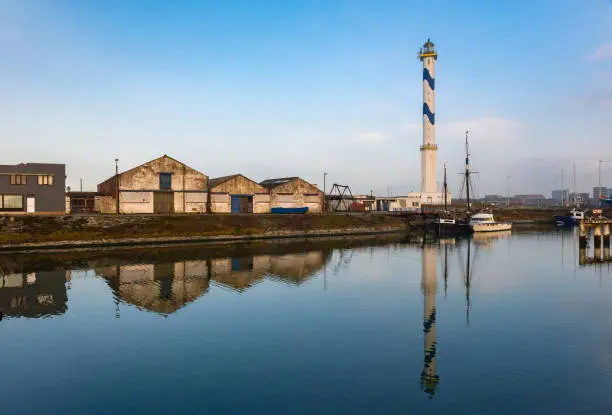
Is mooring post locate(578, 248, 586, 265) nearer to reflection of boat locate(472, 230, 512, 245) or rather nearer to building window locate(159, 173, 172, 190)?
reflection of boat locate(472, 230, 512, 245)

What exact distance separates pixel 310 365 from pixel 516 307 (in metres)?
17.7

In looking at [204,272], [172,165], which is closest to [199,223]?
[172,165]

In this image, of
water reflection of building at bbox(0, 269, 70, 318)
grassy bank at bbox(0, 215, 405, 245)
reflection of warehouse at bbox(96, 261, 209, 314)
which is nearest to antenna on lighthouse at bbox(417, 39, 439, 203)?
grassy bank at bbox(0, 215, 405, 245)

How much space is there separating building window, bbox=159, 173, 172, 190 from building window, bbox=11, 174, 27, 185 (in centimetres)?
2119

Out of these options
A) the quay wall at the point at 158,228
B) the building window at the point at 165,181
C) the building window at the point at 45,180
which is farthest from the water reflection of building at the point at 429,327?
the building window at the point at 45,180

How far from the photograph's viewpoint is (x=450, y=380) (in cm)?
1684

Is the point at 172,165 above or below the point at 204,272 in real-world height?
above

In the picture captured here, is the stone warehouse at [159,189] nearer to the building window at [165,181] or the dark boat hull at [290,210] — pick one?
the building window at [165,181]

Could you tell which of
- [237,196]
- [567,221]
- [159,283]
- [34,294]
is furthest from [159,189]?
[567,221]

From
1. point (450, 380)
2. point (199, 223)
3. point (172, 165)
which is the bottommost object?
point (450, 380)

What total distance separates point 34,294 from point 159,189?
155 feet

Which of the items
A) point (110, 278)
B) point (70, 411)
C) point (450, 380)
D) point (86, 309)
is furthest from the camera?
point (110, 278)

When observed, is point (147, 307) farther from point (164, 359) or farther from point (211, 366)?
point (211, 366)

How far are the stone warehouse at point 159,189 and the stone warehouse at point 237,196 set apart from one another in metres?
2.29
